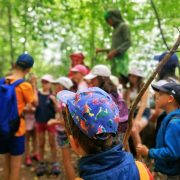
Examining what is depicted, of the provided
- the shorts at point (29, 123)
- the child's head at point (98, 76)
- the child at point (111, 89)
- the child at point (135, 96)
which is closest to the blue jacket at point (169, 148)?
the child at point (111, 89)

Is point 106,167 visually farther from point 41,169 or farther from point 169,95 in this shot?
point 41,169

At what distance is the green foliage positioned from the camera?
628cm

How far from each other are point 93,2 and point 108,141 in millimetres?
5484

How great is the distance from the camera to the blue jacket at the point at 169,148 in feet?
8.79

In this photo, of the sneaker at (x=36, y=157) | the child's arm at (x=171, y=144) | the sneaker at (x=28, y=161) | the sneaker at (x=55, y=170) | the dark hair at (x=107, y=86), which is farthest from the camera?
the sneaker at (x=36, y=157)

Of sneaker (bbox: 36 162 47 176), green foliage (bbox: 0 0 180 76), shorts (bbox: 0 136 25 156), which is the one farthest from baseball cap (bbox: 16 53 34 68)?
sneaker (bbox: 36 162 47 176)

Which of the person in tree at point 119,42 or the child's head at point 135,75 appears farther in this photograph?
the person in tree at point 119,42

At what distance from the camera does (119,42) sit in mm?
6145

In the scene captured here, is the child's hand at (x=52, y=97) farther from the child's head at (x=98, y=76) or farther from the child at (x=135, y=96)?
the child's head at (x=98, y=76)

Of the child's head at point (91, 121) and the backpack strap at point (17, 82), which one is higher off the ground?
the child's head at point (91, 121)

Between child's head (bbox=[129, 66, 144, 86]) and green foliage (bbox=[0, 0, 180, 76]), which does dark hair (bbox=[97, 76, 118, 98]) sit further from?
child's head (bbox=[129, 66, 144, 86])

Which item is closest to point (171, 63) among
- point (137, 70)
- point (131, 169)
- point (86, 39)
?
point (137, 70)

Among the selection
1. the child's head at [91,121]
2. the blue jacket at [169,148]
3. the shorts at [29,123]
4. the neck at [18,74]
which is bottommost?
the shorts at [29,123]

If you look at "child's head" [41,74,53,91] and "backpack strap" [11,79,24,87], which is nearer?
"backpack strap" [11,79,24,87]
